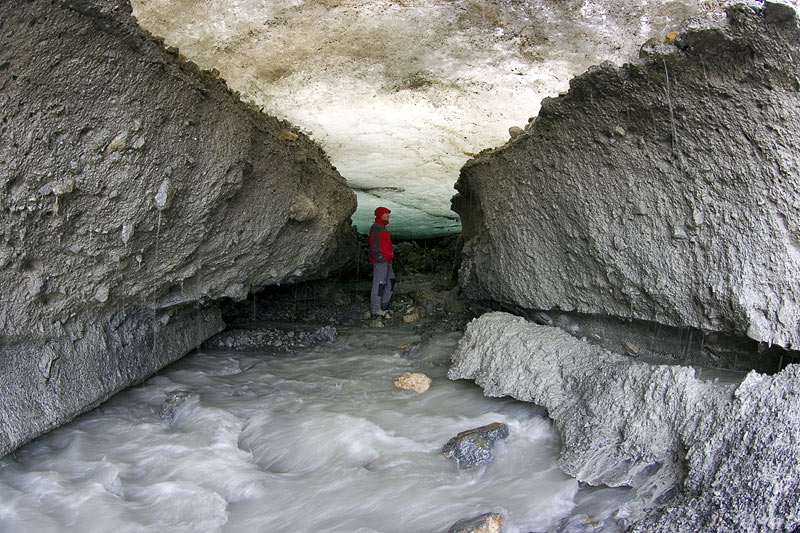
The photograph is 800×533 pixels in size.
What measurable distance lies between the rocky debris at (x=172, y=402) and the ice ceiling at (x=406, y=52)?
2458 millimetres

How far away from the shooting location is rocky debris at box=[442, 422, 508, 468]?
105 inches

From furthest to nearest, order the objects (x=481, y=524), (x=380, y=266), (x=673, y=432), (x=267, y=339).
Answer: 1. (x=380, y=266)
2. (x=267, y=339)
3. (x=673, y=432)
4. (x=481, y=524)

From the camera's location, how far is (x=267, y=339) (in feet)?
17.3

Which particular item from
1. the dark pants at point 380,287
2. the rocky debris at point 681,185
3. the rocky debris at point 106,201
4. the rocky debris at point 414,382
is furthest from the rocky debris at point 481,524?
the dark pants at point 380,287

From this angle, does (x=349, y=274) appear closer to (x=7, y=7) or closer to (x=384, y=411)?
(x=384, y=411)

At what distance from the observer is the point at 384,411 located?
134 inches

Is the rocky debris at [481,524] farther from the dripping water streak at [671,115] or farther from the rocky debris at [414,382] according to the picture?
the dripping water streak at [671,115]

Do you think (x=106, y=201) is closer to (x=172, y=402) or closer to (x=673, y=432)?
(x=172, y=402)

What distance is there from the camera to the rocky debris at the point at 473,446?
8.77ft

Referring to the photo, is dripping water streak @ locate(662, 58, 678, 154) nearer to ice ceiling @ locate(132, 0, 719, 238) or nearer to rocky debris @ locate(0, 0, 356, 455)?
ice ceiling @ locate(132, 0, 719, 238)

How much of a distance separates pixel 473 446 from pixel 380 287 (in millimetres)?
4356

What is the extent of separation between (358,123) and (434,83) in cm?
102

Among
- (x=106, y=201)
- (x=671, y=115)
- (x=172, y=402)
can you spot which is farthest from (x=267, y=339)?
(x=671, y=115)

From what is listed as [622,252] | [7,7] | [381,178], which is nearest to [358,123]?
[381,178]
